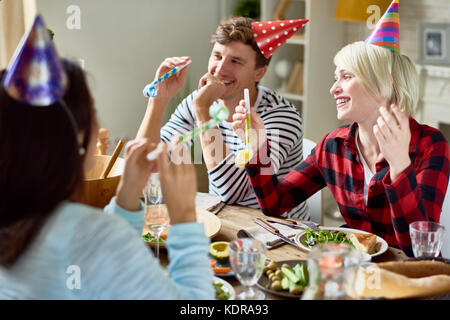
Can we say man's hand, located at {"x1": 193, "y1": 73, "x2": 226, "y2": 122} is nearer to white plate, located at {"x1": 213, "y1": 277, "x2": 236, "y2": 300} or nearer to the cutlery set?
the cutlery set

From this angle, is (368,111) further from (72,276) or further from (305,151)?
(72,276)

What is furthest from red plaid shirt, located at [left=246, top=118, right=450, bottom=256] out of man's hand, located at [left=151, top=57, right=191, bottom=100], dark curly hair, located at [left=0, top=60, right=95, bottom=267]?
dark curly hair, located at [left=0, top=60, right=95, bottom=267]

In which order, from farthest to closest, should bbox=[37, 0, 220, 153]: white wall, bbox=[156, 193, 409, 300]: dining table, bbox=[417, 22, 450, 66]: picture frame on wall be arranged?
bbox=[417, 22, 450, 66]: picture frame on wall
bbox=[37, 0, 220, 153]: white wall
bbox=[156, 193, 409, 300]: dining table

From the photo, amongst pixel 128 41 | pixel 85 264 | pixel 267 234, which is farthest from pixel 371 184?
pixel 128 41

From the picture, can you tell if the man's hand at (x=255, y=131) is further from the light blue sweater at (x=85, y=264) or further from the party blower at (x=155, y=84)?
the light blue sweater at (x=85, y=264)

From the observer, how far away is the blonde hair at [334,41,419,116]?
1.86 meters

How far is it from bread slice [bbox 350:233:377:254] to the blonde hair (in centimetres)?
51

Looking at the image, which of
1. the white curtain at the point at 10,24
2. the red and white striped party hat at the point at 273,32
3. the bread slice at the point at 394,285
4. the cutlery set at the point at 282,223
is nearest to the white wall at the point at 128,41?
the white curtain at the point at 10,24

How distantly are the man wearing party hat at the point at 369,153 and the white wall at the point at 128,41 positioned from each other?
152 cm

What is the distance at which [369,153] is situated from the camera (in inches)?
76.5

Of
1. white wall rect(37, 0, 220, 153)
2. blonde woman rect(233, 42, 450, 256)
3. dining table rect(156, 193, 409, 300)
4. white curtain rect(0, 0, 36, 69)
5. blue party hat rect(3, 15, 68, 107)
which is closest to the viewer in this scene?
blue party hat rect(3, 15, 68, 107)

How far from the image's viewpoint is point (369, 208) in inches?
73.4

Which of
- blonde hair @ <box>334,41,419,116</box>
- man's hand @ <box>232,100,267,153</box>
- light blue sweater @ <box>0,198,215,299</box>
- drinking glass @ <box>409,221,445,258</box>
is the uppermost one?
blonde hair @ <box>334,41,419,116</box>

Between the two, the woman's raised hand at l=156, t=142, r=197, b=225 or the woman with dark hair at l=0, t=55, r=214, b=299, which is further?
the woman's raised hand at l=156, t=142, r=197, b=225
